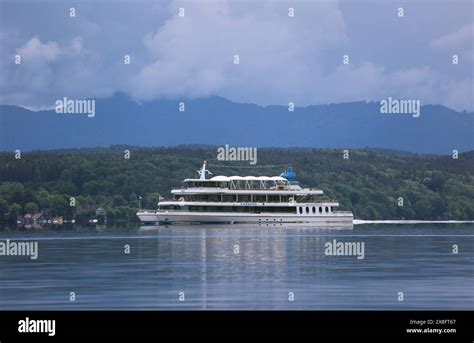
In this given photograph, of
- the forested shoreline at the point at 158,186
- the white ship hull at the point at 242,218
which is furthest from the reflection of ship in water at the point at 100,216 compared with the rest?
the white ship hull at the point at 242,218

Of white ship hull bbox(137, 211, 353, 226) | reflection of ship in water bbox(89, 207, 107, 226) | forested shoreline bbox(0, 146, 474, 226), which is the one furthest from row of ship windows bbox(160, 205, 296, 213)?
reflection of ship in water bbox(89, 207, 107, 226)

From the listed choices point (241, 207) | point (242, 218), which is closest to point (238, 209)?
point (241, 207)

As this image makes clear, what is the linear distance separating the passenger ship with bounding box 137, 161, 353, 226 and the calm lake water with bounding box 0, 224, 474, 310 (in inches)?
1762

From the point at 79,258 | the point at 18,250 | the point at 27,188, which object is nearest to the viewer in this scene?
the point at 79,258

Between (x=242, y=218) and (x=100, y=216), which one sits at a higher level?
(x=100, y=216)

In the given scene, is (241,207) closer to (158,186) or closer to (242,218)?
(242,218)

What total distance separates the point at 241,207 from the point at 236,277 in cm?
7050

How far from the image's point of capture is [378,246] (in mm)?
68188

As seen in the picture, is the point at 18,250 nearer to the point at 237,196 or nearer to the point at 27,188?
the point at 237,196

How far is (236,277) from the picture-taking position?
46125mm

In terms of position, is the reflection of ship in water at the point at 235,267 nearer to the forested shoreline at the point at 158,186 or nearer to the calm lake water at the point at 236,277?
the calm lake water at the point at 236,277
